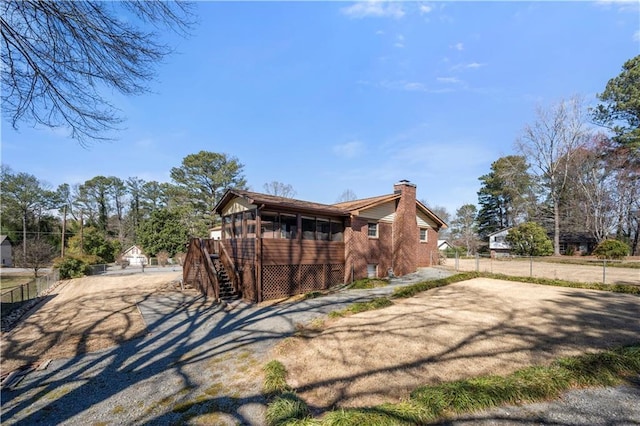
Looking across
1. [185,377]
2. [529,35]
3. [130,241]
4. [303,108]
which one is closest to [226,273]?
[185,377]

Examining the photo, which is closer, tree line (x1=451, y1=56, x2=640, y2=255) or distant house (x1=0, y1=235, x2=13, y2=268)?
tree line (x1=451, y1=56, x2=640, y2=255)

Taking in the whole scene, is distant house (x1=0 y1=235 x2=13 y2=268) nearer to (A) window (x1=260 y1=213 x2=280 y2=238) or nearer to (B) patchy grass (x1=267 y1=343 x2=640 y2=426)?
(A) window (x1=260 y1=213 x2=280 y2=238)

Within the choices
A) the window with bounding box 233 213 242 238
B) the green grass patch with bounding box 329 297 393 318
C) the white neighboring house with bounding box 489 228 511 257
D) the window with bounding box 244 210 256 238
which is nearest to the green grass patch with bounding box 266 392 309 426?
the green grass patch with bounding box 329 297 393 318

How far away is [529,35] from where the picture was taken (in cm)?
1009

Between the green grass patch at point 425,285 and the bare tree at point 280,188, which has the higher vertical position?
the bare tree at point 280,188

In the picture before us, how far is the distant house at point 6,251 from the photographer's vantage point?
4003 centimetres

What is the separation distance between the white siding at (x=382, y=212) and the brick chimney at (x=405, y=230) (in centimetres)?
38

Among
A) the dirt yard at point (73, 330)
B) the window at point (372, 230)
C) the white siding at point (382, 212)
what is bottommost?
the dirt yard at point (73, 330)

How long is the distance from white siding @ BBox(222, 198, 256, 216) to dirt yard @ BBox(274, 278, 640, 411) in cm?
731

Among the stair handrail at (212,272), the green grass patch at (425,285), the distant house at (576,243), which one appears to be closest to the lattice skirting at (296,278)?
the stair handrail at (212,272)

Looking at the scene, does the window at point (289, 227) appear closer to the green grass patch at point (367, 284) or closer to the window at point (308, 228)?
the window at point (308, 228)

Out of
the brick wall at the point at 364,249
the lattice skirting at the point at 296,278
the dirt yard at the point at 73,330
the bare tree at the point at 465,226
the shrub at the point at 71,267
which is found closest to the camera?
the dirt yard at the point at 73,330

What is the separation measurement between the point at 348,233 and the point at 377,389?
Result: 33.6 feet

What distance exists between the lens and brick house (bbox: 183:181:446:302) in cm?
1153
